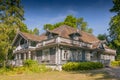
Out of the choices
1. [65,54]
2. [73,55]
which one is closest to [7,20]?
[65,54]

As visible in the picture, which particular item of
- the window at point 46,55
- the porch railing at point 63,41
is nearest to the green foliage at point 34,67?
the window at point 46,55

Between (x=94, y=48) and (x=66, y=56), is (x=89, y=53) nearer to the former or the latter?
(x=94, y=48)

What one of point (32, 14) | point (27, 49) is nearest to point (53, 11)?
point (32, 14)

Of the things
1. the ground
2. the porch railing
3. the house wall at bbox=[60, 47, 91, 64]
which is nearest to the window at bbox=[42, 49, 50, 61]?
the porch railing

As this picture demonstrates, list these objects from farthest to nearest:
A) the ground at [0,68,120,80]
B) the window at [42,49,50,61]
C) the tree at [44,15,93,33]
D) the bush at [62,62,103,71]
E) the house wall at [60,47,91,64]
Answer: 1. the tree at [44,15,93,33]
2. the window at [42,49,50,61]
3. the house wall at [60,47,91,64]
4. the bush at [62,62,103,71]
5. the ground at [0,68,120,80]

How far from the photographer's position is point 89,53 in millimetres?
33000

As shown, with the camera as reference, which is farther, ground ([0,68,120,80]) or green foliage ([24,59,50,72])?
green foliage ([24,59,50,72])

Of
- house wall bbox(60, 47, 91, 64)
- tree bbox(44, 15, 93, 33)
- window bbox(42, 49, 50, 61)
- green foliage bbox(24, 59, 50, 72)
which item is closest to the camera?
green foliage bbox(24, 59, 50, 72)

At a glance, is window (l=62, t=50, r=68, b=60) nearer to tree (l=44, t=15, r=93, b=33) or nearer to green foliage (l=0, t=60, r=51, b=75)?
green foliage (l=0, t=60, r=51, b=75)

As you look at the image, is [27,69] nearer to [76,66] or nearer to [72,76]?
[76,66]

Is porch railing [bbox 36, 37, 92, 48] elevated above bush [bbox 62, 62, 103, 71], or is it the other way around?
porch railing [bbox 36, 37, 92, 48]

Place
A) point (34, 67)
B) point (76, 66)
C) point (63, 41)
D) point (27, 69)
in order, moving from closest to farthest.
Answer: point (76, 66), point (27, 69), point (34, 67), point (63, 41)

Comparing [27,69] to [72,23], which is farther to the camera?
[72,23]

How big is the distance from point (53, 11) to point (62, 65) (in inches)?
380
